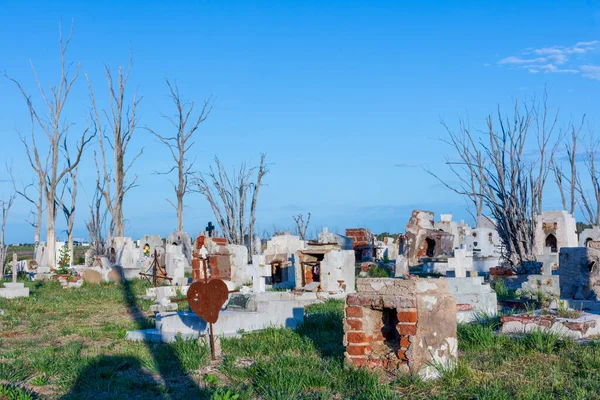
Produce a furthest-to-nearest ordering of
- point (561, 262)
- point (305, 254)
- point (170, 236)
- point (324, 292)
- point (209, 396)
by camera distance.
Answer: point (170, 236) → point (305, 254) → point (324, 292) → point (561, 262) → point (209, 396)

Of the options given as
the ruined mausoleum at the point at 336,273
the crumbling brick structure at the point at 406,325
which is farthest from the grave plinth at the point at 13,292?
the crumbling brick structure at the point at 406,325

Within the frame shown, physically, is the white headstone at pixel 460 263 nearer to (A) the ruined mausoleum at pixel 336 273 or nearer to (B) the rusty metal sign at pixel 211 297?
(A) the ruined mausoleum at pixel 336 273

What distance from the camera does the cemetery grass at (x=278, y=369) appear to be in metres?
6.47

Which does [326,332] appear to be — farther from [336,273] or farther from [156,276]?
[156,276]

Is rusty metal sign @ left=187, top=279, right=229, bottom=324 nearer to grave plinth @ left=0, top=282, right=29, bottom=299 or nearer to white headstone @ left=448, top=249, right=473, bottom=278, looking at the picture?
white headstone @ left=448, top=249, right=473, bottom=278

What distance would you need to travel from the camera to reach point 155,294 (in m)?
17.0

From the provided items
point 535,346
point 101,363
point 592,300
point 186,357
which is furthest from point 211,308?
point 592,300

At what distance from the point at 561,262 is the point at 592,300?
1.04 meters

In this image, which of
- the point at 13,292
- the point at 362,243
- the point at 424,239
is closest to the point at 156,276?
the point at 13,292

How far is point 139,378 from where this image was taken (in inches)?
306

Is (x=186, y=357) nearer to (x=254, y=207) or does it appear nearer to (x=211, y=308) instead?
A: (x=211, y=308)

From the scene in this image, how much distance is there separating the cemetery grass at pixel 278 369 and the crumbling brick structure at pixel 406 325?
193mm

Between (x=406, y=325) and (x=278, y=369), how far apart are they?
1425 mm

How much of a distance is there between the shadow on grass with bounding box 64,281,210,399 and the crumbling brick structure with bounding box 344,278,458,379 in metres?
1.72
